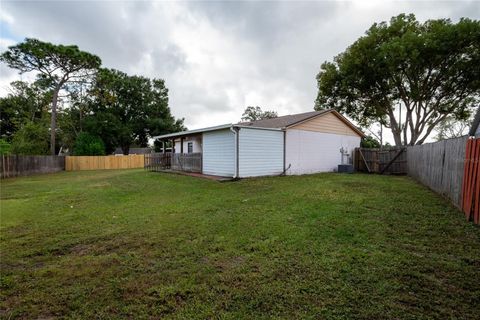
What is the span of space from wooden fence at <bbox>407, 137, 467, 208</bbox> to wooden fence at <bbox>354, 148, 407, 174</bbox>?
16.8 ft

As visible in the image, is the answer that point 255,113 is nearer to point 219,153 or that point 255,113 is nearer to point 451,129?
point 451,129

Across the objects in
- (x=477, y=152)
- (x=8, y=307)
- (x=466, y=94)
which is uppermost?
(x=466, y=94)

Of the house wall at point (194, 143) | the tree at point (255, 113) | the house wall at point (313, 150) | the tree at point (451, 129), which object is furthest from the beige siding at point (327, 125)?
the tree at point (451, 129)

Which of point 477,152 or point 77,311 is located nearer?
point 77,311

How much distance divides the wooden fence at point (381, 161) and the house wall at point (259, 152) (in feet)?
23.7

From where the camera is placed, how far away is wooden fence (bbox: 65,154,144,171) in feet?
75.4

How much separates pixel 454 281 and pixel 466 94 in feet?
72.8

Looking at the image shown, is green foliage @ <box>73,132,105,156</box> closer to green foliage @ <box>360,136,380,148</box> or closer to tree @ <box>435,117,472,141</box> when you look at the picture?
green foliage @ <box>360,136,380,148</box>

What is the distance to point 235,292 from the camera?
2408 millimetres

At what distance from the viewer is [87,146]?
82.6 feet

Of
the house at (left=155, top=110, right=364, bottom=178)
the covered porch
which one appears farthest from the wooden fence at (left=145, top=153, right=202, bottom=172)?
the house at (left=155, top=110, right=364, bottom=178)

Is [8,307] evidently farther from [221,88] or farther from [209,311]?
[221,88]

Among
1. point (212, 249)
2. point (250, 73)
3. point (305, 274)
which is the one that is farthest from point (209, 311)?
point (250, 73)

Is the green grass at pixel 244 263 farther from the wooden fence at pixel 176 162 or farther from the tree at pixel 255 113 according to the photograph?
the tree at pixel 255 113
